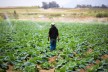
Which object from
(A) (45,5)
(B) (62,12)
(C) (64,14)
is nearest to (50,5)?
(A) (45,5)

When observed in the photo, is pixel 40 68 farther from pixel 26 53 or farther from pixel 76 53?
pixel 76 53

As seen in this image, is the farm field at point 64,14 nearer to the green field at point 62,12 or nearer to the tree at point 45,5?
the green field at point 62,12

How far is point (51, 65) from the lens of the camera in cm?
649

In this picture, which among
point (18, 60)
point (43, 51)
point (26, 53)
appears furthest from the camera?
point (43, 51)

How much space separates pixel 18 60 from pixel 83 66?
213 cm

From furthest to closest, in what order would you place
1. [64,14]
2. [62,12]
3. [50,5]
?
[62,12] → [50,5] → [64,14]

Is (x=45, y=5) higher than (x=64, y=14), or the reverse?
(x=45, y=5)

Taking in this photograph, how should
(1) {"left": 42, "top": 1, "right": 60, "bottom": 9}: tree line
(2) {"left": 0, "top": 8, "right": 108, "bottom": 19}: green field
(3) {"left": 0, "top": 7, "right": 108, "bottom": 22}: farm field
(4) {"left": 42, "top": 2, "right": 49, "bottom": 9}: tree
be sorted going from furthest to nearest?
(1) {"left": 42, "top": 1, "right": 60, "bottom": 9}: tree line → (4) {"left": 42, "top": 2, "right": 49, "bottom": 9}: tree → (3) {"left": 0, "top": 7, "right": 108, "bottom": 22}: farm field → (2) {"left": 0, "top": 8, "right": 108, "bottom": 19}: green field

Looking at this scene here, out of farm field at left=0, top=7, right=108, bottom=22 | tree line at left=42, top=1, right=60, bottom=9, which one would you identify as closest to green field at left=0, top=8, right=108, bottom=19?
farm field at left=0, top=7, right=108, bottom=22

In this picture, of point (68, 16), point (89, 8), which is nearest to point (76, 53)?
point (89, 8)

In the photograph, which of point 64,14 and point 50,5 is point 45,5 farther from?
point 64,14

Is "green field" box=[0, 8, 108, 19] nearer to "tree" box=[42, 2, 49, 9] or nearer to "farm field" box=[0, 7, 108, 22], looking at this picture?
"farm field" box=[0, 7, 108, 22]

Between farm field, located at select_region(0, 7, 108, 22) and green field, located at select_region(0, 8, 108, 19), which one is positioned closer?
green field, located at select_region(0, 8, 108, 19)

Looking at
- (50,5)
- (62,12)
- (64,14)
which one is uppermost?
(50,5)
